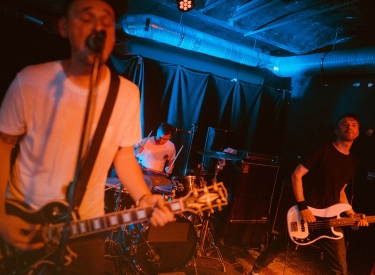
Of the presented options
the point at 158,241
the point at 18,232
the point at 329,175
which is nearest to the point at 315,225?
the point at 329,175

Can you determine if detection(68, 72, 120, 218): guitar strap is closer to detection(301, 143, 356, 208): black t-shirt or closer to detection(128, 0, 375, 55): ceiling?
detection(301, 143, 356, 208): black t-shirt

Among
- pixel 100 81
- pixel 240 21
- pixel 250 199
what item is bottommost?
pixel 250 199

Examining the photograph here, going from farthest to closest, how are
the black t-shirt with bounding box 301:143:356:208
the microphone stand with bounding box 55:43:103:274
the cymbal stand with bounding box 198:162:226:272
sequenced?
1. the cymbal stand with bounding box 198:162:226:272
2. the black t-shirt with bounding box 301:143:356:208
3. the microphone stand with bounding box 55:43:103:274

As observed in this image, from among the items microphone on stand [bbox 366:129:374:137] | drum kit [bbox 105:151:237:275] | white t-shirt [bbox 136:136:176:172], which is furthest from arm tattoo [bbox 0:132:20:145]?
microphone on stand [bbox 366:129:374:137]

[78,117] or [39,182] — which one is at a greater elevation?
[78,117]

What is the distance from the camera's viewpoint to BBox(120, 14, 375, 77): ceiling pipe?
5316 mm

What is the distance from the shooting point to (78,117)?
1577 mm

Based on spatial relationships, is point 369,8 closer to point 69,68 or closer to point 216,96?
point 216,96

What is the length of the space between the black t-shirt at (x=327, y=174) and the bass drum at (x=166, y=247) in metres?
1.80

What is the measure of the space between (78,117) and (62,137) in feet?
0.44

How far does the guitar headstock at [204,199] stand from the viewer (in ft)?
6.10

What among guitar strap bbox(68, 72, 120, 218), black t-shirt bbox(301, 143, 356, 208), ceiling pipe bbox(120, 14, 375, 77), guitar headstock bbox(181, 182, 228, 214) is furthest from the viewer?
ceiling pipe bbox(120, 14, 375, 77)

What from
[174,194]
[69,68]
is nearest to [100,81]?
[69,68]

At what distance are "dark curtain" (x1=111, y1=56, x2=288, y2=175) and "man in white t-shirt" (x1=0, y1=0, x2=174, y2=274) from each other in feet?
13.9
